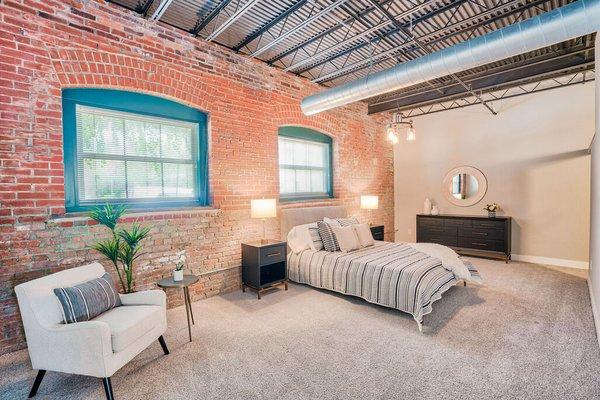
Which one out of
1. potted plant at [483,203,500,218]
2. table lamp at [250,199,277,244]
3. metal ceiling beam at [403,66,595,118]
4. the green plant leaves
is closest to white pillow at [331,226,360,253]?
table lamp at [250,199,277,244]

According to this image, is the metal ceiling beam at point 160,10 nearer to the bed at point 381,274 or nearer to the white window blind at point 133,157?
the white window blind at point 133,157

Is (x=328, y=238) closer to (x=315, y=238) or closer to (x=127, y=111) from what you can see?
(x=315, y=238)

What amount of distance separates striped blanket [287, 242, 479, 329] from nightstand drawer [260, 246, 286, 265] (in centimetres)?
40

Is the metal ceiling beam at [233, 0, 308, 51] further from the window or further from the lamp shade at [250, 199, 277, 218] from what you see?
the lamp shade at [250, 199, 277, 218]

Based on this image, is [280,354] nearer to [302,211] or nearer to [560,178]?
[302,211]

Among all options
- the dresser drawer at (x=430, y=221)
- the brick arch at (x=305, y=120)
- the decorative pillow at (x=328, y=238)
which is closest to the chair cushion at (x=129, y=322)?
the decorative pillow at (x=328, y=238)

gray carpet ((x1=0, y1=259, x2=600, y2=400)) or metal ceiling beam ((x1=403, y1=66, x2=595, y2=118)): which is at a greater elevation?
metal ceiling beam ((x1=403, y1=66, x2=595, y2=118))

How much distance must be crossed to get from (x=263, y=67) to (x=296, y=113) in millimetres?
1000

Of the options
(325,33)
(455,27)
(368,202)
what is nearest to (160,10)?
(325,33)

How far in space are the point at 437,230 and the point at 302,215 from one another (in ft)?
11.6

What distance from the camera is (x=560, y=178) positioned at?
5.87m

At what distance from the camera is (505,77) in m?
5.23

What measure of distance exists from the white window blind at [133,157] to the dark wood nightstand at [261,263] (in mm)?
1224

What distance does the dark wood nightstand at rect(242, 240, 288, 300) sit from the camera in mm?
4367
